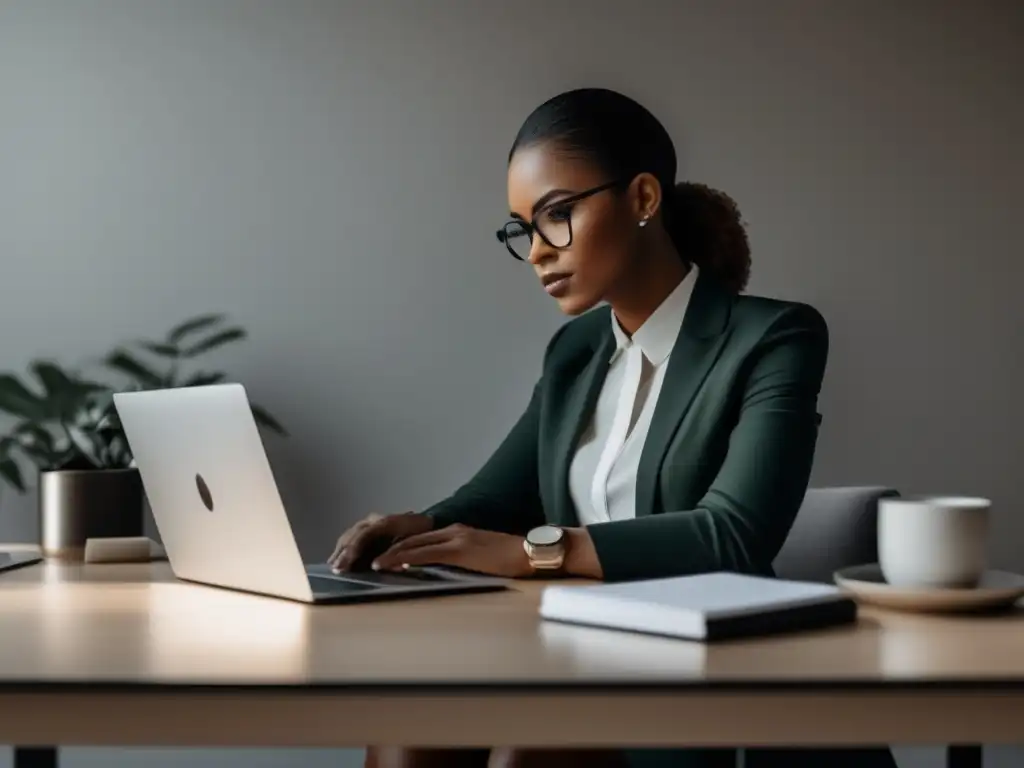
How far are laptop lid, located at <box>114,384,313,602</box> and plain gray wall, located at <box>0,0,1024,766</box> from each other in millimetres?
1247

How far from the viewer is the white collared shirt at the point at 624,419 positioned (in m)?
1.80

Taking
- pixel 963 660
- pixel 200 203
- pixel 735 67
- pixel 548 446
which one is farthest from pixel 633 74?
pixel 963 660

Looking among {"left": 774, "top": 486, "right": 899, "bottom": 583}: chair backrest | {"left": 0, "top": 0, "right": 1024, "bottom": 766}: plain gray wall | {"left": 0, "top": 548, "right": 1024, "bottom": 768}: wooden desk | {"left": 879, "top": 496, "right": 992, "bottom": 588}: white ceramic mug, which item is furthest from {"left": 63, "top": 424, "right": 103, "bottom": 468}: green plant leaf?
{"left": 879, "top": 496, "right": 992, "bottom": 588}: white ceramic mug

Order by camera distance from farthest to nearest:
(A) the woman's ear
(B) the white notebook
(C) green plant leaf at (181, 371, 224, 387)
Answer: (C) green plant leaf at (181, 371, 224, 387) → (A) the woman's ear → (B) the white notebook

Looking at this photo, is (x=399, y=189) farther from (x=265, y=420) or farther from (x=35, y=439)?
(x=35, y=439)

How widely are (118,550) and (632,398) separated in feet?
2.51

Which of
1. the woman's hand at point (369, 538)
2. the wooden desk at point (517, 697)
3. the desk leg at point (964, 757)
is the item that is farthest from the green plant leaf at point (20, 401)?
the desk leg at point (964, 757)

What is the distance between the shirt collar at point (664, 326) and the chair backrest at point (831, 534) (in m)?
0.34

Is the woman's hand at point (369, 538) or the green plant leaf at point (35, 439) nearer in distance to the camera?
the woman's hand at point (369, 538)

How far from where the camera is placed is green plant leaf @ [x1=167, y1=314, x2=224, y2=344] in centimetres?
254

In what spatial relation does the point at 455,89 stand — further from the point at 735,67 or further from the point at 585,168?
the point at 585,168

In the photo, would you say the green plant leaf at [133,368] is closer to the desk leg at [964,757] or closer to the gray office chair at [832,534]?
the gray office chair at [832,534]

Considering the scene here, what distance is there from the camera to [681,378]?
173 centimetres

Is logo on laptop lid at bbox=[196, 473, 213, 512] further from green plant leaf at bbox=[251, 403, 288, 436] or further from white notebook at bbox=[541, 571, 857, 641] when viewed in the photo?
green plant leaf at bbox=[251, 403, 288, 436]
